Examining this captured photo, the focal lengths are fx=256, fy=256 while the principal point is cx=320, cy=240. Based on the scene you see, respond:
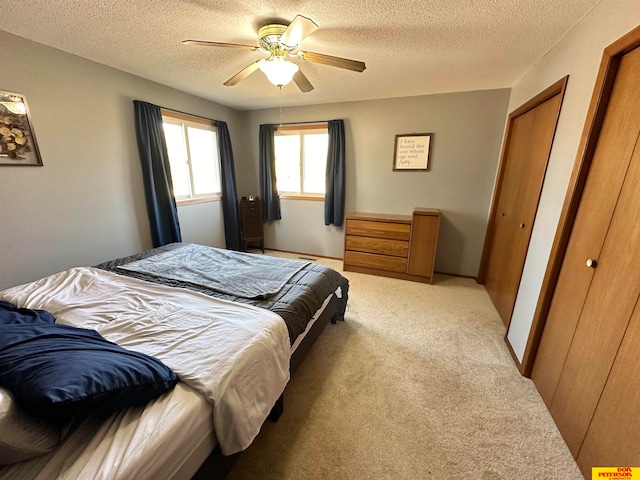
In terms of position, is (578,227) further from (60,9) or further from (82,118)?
(82,118)

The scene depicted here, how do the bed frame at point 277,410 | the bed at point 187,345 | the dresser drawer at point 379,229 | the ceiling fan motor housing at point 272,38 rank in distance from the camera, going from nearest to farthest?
the bed at point 187,345 < the bed frame at point 277,410 < the ceiling fan motor housing at point 272,38 < the dresser drawer at point 379,229

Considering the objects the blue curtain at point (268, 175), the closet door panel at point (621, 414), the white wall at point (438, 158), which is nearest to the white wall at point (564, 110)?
the closet door panel at point (621, 414)

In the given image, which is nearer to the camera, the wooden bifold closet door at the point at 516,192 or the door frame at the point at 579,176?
the door frame at the point at 579,176

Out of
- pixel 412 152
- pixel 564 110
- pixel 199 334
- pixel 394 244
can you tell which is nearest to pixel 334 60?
pixel 564 110

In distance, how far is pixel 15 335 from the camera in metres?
0.93

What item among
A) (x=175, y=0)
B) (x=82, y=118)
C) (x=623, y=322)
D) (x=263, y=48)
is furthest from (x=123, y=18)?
(x=623, y=322)

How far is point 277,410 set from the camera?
1463 millimetres

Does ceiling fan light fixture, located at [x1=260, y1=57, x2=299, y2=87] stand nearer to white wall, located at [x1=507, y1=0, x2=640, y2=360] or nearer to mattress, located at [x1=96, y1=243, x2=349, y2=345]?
mattress, located at [x1=96, y1=243, x2=349, y2=345]

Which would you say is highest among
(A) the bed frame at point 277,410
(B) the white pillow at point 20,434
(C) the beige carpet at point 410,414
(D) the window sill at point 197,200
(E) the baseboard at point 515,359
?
(D) the window sill at point 197,200

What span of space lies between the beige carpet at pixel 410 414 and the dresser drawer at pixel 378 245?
3.60 ft

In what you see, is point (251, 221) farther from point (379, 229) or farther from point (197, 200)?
point (379, 229)

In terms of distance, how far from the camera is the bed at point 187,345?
763 mm

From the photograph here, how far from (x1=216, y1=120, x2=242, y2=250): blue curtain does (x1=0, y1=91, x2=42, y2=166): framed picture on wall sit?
6.59ft

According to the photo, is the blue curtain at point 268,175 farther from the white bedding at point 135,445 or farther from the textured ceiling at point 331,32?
the white bedding at point 135,445
